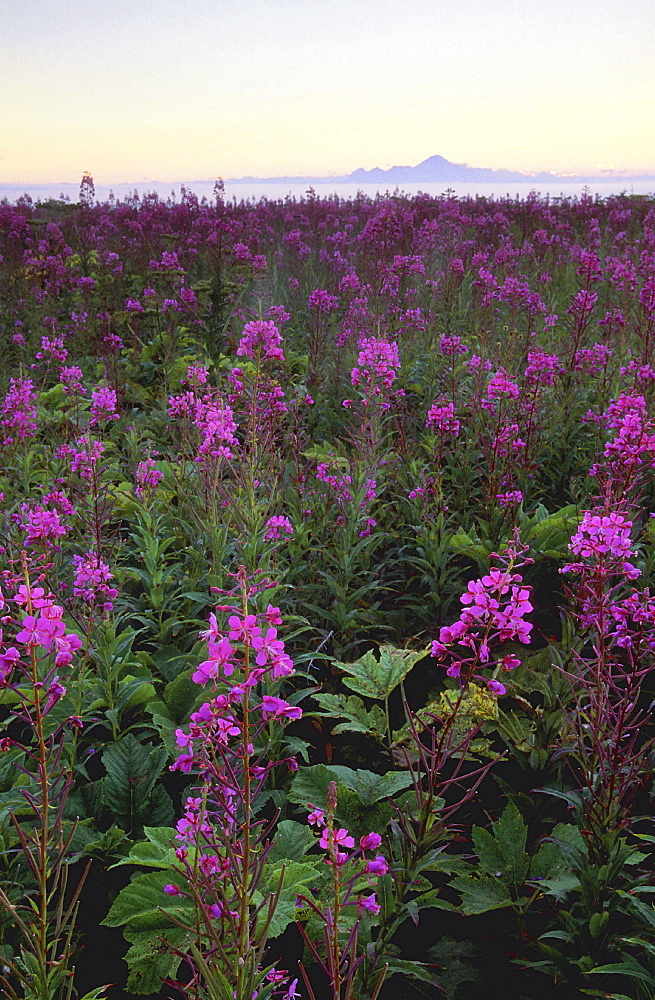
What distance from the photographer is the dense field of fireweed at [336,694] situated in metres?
1.46

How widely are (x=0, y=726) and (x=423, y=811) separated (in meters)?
1.62

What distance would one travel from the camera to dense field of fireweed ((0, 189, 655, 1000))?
57.6 inches

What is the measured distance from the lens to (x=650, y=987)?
169 cm

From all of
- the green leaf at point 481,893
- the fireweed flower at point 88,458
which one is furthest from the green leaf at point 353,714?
the fireweed flower at point 88,458

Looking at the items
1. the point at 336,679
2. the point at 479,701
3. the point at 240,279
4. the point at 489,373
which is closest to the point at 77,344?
the point at 240,279

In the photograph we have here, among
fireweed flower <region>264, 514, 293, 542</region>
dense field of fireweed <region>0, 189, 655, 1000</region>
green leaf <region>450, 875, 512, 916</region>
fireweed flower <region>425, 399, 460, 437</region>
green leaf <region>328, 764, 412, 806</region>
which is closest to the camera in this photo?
dense field of fireweed <region>0, 189, 655, 1000</region>

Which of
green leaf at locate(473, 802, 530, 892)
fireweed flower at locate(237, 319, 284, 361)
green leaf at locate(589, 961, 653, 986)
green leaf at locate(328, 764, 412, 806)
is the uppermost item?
fireweed flower at locate(237, 319, 284, 361)

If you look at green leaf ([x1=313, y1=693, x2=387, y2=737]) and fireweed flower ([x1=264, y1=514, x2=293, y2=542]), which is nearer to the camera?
green leaf ([x1=313, y1=693, x2=387, y2=737])

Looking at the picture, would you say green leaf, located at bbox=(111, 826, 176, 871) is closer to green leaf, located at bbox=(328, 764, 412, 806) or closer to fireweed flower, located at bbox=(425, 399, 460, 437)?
green leaf, located at bbox=(328, 764, 412, 806)

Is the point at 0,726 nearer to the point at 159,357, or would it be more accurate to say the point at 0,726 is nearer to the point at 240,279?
the point at 159,357

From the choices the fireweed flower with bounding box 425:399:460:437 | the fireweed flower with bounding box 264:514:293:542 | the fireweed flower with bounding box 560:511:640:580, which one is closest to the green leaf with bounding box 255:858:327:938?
the fireweed flower with bounding box 560:511:640:580

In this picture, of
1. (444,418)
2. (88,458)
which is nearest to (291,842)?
(88,458)

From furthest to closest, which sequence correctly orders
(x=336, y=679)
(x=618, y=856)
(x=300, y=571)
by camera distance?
(x=300, y=571), (x=336, y=679), (x=618, y=856)

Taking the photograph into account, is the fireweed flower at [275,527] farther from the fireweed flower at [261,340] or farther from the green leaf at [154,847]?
the green leaf at [154,847]
